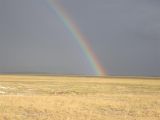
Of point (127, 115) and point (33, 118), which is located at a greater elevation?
point (127, 115)

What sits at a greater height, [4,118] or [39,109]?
[39,109]

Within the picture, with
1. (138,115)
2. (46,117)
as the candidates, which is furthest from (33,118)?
(138,115)

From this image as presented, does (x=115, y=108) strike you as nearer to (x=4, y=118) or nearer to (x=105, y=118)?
(x=105, y=118)

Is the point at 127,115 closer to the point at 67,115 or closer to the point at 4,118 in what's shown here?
the point at 67,115

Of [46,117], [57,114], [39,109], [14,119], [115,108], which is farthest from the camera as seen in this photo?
[115,108]

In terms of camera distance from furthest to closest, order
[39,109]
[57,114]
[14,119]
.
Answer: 1. [39,109]
2. [57,114]
3. [14,119]

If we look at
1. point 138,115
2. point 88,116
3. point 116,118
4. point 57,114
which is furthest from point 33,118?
point 138,115

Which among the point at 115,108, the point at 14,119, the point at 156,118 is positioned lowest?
the point at 14,119

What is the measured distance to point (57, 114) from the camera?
19.7 meters

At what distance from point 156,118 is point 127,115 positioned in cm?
208

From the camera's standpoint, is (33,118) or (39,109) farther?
(39,109)

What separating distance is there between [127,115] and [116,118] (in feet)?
4.72

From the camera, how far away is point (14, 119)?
57.0 ft

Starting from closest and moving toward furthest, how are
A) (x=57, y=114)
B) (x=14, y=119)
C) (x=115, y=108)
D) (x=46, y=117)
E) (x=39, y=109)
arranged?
1. (x=14, y=119)
2. (x=46, y=117)
3. (x=57, y=114)
4. (x=39, y=109)
5. (x=115, y=108)
